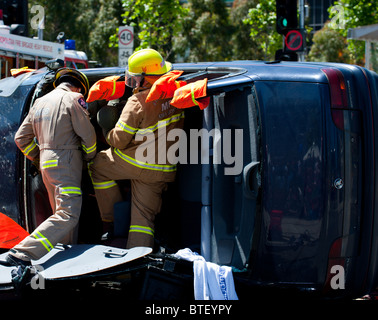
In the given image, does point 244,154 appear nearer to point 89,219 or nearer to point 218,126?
point 218,126

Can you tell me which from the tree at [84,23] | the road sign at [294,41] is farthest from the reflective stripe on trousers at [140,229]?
the tree at [84,23]

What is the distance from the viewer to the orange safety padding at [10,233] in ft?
14.0

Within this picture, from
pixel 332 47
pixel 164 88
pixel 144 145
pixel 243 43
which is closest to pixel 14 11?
pixel 144 145

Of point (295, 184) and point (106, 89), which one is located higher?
point (106, 89)

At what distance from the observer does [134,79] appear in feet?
13.9

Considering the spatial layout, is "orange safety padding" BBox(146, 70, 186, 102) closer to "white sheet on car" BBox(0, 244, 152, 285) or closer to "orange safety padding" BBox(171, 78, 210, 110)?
"orange safety padding" BBox(171, 78, 210, 110)

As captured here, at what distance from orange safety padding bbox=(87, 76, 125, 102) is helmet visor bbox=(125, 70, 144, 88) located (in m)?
0.15

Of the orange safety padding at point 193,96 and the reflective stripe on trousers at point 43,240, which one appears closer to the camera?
the orange safety padding at point 193,96

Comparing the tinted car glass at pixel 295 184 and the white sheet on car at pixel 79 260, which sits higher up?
the tinted car glass at pixel 295 184

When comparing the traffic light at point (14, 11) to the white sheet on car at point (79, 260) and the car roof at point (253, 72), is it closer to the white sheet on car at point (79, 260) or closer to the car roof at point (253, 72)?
the car roof at point (253, 72)

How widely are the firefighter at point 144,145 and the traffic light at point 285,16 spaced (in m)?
6.36

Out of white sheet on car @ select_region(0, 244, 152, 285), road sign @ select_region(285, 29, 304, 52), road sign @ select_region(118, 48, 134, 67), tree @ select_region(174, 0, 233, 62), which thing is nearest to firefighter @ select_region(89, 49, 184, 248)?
white sheet on car @ select_region(0, 244, 152, 285)

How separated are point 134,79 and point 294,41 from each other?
21.5 feet

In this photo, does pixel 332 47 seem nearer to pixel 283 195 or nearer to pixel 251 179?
pixel 251 179
